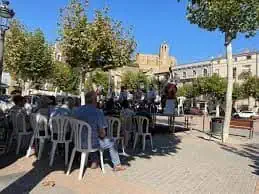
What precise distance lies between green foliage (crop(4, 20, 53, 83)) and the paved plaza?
28835 millimetres

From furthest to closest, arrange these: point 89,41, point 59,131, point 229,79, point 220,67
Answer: point 220,67 < point 89,41 < point 229,79 < point 59,131

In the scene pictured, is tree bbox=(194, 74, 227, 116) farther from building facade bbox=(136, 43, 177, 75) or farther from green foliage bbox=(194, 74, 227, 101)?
building facade bbox=(136, 43, 177, 75)

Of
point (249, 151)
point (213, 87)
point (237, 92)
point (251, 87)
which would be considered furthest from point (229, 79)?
point (237, 92)

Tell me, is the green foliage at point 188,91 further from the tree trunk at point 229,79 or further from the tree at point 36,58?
the tree trunk at point 229,79

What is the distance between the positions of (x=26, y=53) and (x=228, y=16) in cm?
2697

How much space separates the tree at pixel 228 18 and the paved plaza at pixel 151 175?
16.1ft

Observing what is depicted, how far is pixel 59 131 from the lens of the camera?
835cm

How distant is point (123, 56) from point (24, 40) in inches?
495

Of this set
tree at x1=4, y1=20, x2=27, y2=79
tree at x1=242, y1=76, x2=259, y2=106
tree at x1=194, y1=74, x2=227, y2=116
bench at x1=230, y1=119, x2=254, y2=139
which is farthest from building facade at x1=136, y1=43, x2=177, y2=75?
bench at x1=230, y1=119, x2=254, y2=139

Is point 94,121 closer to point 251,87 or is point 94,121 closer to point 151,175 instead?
point 151,175

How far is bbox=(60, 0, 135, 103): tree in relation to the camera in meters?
26.9

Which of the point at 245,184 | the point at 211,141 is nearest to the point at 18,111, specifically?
the point at 245,184

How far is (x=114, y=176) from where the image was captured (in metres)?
7.54

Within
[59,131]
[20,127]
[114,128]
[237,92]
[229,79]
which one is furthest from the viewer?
[237,92]
